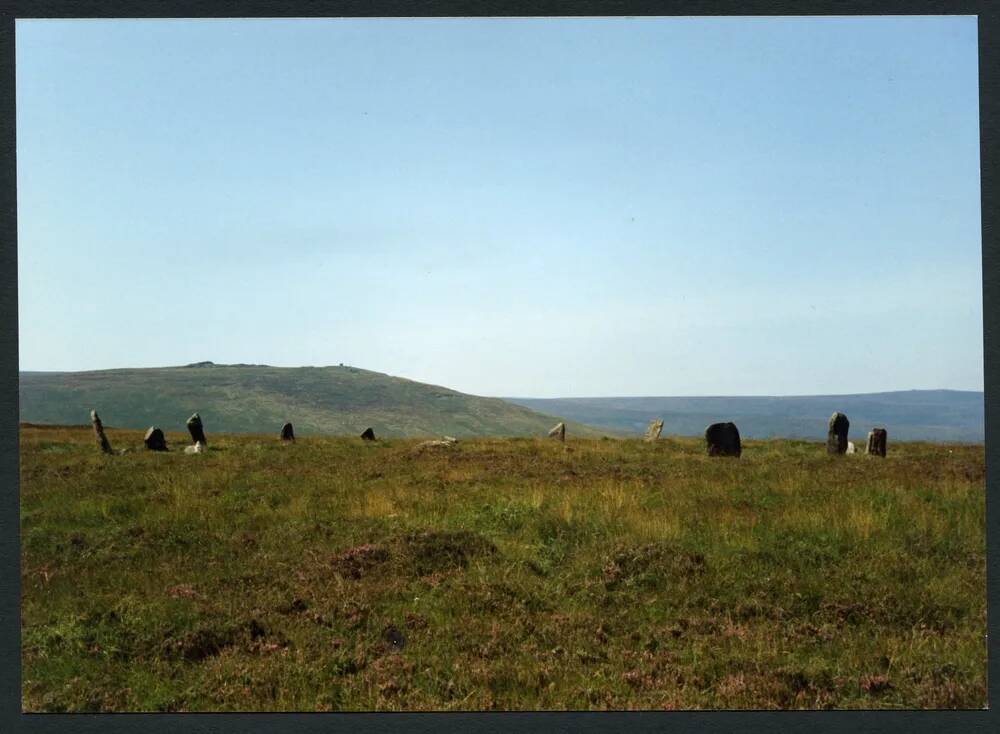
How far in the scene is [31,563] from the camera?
10234 mm

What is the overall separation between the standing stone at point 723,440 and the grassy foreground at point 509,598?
26.3 feet

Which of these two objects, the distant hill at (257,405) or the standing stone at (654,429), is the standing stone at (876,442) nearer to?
the standing stone at (654,429)

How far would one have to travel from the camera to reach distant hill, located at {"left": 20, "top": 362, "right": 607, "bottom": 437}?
14400 centimetres

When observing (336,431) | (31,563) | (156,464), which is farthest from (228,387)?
(31,563)

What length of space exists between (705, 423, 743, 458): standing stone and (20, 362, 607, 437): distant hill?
11290cm

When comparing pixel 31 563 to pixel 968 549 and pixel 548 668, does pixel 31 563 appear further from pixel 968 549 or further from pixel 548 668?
pixel 968 549

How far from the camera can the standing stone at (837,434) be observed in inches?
925

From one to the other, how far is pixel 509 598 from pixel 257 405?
155m

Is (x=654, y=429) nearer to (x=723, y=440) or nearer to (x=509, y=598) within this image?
(x=723, y=440)

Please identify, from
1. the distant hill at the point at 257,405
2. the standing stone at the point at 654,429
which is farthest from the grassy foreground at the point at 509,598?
the distant hill at the point at 257,405

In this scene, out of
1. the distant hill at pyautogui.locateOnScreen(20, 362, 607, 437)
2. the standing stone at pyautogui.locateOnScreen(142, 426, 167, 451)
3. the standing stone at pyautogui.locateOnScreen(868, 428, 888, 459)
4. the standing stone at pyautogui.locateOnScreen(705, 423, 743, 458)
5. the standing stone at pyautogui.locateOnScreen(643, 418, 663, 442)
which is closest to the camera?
the standing stone at pyautogui.locateOnScreen(868, 428, 888, 459)

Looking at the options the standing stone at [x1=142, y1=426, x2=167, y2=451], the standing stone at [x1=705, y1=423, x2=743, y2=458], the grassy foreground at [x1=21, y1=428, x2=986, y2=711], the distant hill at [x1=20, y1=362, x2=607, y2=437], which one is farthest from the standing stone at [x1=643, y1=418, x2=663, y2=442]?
the distant hill at [x1=20, y1=362, x2=607, y2=437]

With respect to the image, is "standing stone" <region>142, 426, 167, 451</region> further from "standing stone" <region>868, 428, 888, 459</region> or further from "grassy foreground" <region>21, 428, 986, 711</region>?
"standing stone" <region>868, 428, 888, 459</region>

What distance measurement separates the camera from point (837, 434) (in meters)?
23.6
